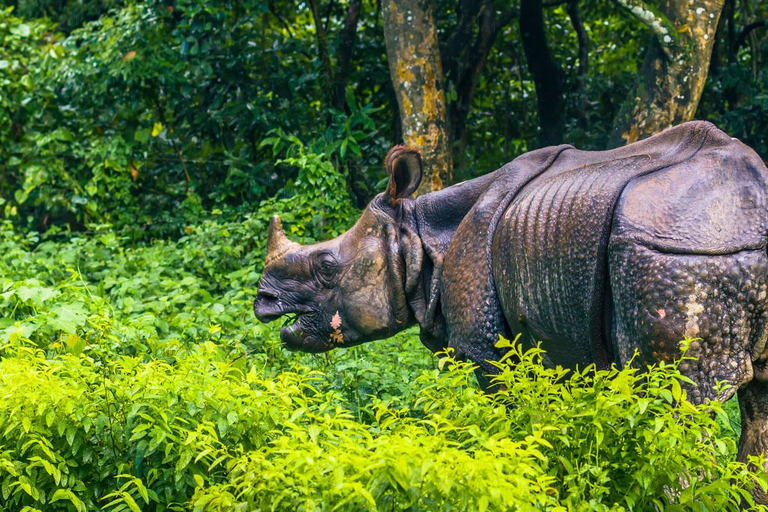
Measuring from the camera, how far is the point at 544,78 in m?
10.6

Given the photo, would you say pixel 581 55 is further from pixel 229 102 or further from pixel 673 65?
pixel 673 65

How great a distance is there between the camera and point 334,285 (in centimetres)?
564

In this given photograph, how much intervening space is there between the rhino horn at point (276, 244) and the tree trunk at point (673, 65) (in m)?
2.61

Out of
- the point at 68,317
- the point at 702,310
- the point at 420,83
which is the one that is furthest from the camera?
the point at 420,83

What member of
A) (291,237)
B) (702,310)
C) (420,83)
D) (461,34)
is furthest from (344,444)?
(461,34)

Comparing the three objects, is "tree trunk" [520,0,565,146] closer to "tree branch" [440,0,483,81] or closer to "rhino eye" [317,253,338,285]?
"tree branch" [440,0,483,81]

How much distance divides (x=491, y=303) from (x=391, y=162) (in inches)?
41.0

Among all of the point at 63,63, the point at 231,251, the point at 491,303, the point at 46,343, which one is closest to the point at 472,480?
the point at 491,303

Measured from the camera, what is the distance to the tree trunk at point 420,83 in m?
8.04

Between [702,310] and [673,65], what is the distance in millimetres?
3803

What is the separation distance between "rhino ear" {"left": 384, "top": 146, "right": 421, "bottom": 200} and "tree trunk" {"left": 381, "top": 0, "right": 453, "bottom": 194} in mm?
2369

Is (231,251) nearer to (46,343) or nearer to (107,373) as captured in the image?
(46,343)

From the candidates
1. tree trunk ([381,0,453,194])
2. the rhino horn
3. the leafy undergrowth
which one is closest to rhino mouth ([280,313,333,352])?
the rhino horn

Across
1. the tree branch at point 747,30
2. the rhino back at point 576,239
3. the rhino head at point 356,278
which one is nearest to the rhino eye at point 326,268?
the rhino head at point 356,278
